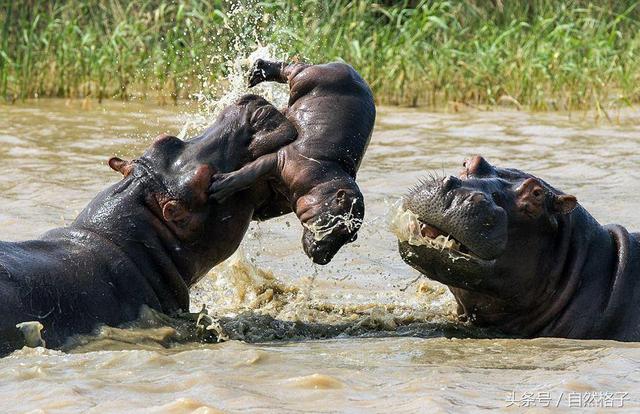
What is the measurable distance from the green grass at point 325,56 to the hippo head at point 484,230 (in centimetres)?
644

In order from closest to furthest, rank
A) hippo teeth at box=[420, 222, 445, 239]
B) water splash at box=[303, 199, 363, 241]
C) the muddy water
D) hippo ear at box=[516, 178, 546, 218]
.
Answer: the muddy water → water splash at box=[303, 199, 363, 241] → hippo teeth at box=[420, 222, 445, 239] → hippo ear at box=[516, 178, 546, 218]

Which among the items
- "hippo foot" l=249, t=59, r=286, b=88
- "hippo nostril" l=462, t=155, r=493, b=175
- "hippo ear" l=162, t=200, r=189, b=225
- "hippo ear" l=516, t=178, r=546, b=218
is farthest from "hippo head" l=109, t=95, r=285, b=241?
"hippo ear" l=516, t=178, r=546, b=218

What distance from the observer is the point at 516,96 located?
40.4ft

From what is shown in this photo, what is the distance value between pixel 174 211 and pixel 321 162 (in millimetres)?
601

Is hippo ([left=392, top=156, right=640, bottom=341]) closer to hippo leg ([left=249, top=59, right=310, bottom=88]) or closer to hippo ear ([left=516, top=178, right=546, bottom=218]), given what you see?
hippo ear ([left=516, top=178, right=546, bottom=218])

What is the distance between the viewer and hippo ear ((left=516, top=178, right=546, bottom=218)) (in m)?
5.17

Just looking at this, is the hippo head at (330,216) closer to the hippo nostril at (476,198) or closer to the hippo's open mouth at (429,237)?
the hippo's open mouth at (429,237)

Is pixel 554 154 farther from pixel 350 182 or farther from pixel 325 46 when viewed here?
pixel 350 182

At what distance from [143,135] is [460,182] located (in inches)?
242

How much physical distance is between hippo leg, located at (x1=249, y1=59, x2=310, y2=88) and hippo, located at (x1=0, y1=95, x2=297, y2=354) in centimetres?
10

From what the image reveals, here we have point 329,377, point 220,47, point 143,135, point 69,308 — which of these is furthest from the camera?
point 220,47

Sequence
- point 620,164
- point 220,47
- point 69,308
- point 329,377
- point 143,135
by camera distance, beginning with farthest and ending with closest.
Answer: point 220,47
point 143,135
point 620,164
point 69,308
point 329,377

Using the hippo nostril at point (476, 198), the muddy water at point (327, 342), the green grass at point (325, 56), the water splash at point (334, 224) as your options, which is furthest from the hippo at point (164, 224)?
the green grass at point (325, 56)

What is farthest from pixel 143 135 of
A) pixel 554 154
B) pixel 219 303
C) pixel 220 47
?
pixel 219 303
